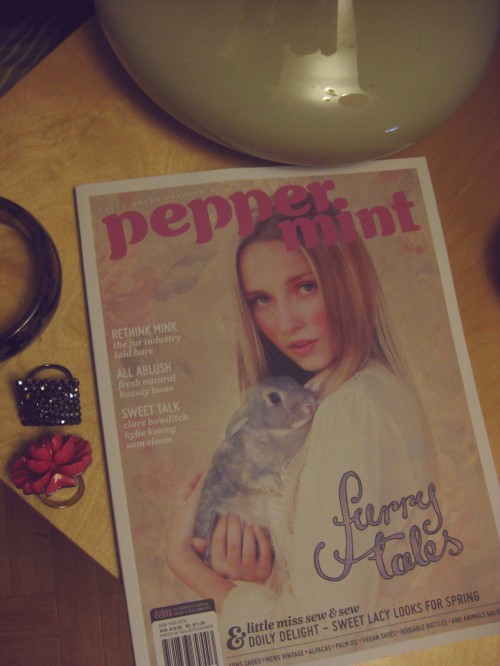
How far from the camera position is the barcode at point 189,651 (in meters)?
0.39

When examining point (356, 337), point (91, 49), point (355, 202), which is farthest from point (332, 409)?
point (91, 49)

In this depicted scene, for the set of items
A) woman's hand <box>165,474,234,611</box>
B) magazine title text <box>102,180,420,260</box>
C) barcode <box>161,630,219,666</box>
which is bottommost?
barcode <box>161,630,219,666</box>

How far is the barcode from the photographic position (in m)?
0.39

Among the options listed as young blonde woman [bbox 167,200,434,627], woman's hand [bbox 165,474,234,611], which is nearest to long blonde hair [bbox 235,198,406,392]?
young blonde woman [bbox 167,200,434,627]

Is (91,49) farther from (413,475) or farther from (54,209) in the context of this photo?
(413,475)

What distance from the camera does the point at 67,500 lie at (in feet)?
1.28

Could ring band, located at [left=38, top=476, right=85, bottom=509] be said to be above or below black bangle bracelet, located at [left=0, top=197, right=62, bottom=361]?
below

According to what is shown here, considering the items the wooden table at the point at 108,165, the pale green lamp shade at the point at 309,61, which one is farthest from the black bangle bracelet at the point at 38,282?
the pale green lamp shade at the point at 309,61

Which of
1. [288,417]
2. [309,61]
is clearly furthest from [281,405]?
[309,61]

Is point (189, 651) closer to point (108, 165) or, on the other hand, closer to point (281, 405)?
point (281, 405)

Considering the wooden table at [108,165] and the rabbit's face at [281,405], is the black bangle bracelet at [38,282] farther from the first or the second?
the rabbit's face at [281,405]

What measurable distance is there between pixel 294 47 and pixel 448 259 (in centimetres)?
20

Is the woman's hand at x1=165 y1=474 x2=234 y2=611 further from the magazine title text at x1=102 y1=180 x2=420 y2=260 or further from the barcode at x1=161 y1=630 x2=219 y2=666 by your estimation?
the magazine title text at x1=102 y1=180 x2=420 y2=260

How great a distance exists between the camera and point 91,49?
45 cm
